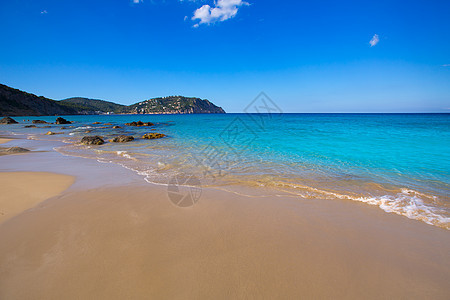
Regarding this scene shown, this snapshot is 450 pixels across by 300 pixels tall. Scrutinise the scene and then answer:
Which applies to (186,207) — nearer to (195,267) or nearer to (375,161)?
(195,267)

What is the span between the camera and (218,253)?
286 cm

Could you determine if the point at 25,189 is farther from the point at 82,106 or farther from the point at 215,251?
the point at 82,106

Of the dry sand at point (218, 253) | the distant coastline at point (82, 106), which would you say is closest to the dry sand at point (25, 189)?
the dry sand at point (218, 253)

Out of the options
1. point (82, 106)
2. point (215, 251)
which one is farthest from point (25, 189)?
point (82, 106)

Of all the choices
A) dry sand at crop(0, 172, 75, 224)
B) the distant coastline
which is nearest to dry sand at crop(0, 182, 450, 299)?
dry sand at crop(0, 172, 75, 224)

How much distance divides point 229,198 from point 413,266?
3444mm

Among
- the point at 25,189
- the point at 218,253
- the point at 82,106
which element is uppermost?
the point at 82,106

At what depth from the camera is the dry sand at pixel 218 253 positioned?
226cm

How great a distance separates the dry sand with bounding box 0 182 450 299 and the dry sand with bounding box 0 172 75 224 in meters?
0.52

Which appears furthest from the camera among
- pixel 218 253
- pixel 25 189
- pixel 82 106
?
pixel 82 106

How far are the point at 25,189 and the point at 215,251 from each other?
5.86 meters

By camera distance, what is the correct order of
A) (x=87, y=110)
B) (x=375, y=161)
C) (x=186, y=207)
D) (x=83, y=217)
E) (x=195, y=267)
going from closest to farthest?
(x=195, y=267) → (x=83, y=217) → (x=186, y=207) → (x=375, y=161) → (x=87, y=110)

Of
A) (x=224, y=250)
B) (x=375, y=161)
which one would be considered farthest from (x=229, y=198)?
(x=375, y=161)

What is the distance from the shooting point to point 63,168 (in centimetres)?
746
